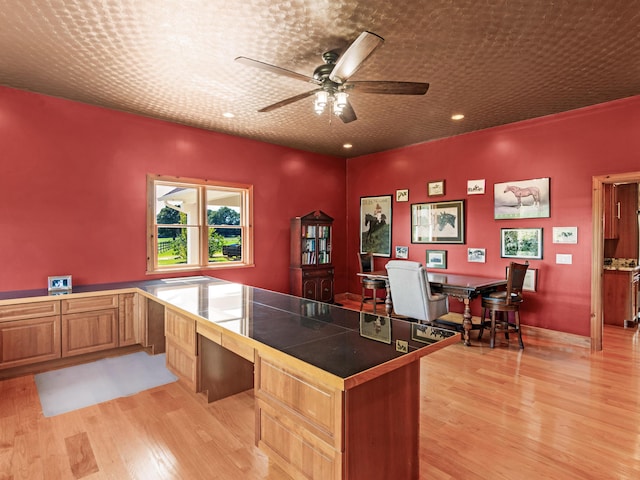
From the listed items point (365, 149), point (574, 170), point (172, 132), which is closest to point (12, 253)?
point (172, 132)

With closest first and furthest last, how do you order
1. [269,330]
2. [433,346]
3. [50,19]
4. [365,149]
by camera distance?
1. [433,346]
2. [269,330]
3. [50,19]
4. [365,149]

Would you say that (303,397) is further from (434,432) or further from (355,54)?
(355,54)

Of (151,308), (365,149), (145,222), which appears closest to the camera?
(151,308)

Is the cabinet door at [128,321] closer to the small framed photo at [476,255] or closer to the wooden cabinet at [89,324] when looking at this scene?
the wooden cabinet at [89,324]

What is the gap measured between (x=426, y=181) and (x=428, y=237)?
3.09 ft

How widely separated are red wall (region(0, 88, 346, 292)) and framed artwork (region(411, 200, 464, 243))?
2898 millimetres

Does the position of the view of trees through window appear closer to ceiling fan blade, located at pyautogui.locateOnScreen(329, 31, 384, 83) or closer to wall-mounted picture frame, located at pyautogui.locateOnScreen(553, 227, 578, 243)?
ceiling fan blade, located at pyautogui.locateOnScreen(329, 31, 384, 83)

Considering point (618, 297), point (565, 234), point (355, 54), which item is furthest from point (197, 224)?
point (618, 297)

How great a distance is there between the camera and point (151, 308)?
4047 mm

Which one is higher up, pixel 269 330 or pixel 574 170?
pixel 574 170

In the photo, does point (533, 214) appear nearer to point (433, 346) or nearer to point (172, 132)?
point (433, 346)

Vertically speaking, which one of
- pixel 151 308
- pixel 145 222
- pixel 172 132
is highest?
pixel 172 132

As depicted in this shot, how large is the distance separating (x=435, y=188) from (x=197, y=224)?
150 inches

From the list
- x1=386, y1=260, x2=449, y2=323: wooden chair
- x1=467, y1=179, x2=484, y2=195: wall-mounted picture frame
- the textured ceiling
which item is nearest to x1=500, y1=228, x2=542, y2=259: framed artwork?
x1=467, y1=179, x2=484, y2=195: wall-mounted picture frame
